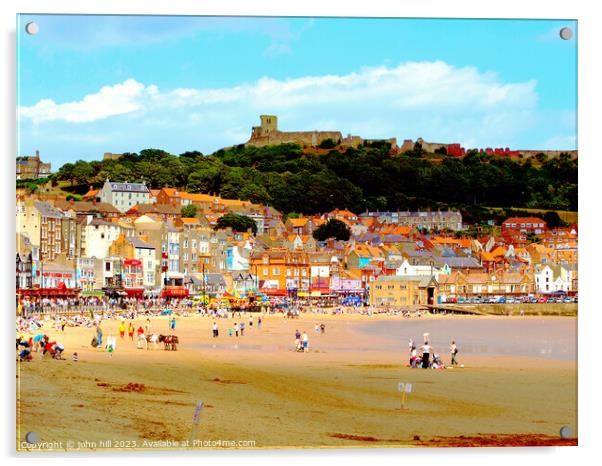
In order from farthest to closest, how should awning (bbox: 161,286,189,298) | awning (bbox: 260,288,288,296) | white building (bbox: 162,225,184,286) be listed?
1. awning (bbox: 260,288,288,296)
2. awning (bbox: 161,286,189,298)
3. white building (bbox: 162,225,184,286)

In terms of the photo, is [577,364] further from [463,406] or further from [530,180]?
[530,180]

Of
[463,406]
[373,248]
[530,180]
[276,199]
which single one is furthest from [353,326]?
[463,406]

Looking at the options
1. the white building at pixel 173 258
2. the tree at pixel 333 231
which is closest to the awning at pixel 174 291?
the white building at pixel 173 258

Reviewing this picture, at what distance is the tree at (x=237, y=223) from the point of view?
60.8ft

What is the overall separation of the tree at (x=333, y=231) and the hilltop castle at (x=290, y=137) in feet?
20.0

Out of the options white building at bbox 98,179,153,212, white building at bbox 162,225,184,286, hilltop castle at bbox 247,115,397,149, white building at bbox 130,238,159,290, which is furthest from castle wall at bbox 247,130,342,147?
white building at bbox 130,238,159,290

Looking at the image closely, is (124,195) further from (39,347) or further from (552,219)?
(552,219)

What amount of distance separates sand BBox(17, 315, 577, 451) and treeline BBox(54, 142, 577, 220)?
2.38 m

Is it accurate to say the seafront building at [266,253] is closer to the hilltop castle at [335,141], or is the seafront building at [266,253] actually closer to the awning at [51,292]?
the awning at [51,292]

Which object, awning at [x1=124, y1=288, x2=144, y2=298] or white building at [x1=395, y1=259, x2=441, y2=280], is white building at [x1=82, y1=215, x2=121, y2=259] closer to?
awning at [x1=124, y1=288, x2=144, y2=298]

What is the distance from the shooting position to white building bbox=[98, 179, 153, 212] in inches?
615

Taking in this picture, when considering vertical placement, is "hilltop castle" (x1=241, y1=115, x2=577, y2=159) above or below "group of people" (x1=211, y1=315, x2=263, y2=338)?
above

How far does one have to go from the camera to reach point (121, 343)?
14648 millimetres
